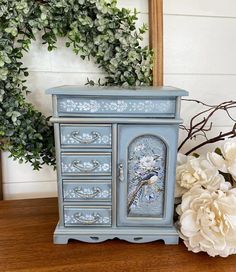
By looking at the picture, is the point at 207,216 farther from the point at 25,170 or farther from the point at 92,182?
the point at 25,170

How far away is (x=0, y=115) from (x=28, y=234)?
37cm

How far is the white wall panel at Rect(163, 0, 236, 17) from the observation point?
35.6 inches

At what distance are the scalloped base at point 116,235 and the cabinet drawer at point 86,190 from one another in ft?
0.29

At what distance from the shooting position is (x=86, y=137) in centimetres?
66

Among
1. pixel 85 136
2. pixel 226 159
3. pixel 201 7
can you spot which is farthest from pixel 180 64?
pixel 85 136

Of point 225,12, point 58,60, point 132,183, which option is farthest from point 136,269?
point 225,12

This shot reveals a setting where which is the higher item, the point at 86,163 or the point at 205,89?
the point at 205,89

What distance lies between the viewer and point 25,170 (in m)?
0.97

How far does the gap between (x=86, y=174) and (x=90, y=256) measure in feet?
0.69

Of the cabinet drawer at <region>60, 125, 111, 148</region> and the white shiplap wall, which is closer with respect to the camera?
the cabinet drawer at <region>60, 125, 111, 148</region>

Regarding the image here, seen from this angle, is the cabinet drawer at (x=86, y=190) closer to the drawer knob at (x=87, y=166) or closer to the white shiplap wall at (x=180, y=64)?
the drawer knob at (x=87, y=166)

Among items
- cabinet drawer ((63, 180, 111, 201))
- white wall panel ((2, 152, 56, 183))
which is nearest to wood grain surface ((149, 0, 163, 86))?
cabinet drawer ((63, 180, 111, 201))

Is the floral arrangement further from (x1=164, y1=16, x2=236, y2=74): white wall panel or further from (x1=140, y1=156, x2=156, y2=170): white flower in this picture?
(x1=164, y1=16, x2=236, y2=74): white wall panel

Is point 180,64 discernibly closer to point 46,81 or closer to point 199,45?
point 199,45
